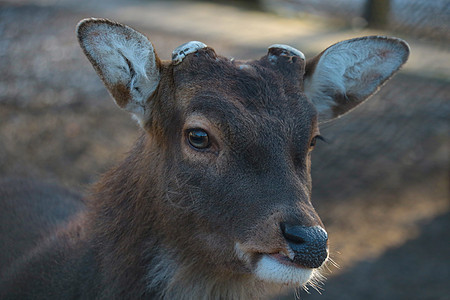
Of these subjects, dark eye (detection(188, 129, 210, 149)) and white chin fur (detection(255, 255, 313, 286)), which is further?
dark eye (detection(188, 129, 210, 149))

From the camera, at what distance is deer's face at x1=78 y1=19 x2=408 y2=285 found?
304cm

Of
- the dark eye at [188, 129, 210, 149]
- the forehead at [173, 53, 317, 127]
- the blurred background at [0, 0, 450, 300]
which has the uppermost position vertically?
the forehead at [173, 53, 317, 127]

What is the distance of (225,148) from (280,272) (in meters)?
0.79

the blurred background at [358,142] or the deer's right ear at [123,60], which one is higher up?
the deer's right ear at [123,60]

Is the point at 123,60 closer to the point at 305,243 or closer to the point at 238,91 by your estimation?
the point at 238,91

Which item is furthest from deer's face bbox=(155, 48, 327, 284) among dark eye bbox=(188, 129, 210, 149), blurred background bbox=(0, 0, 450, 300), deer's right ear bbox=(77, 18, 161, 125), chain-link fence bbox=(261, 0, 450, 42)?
chain-link fence bbox=(261, 0, 450, 42)

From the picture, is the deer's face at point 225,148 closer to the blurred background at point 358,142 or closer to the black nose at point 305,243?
the black nose at point 305,243

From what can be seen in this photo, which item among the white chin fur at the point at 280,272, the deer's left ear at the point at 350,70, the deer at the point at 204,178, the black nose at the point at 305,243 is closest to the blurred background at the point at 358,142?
the deer's left ear at the point at 350,70

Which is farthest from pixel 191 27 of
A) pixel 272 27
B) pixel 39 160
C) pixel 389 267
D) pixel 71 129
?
pixel 389 267

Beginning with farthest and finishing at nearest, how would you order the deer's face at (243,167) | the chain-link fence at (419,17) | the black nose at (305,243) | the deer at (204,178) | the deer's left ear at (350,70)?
1. the chain-link fence at (419,17)
2. the deer's left ear at (350,70)
3. the deer at (204,178)
4. the deer's face at (243,167)
5. the black nose at (305,243)

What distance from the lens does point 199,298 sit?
3627mm

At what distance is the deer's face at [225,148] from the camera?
9.99ft

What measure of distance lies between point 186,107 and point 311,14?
25.1 feet

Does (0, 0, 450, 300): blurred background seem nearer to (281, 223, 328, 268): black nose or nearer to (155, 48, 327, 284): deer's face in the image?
(155, 48, 327, 284): deer's face
